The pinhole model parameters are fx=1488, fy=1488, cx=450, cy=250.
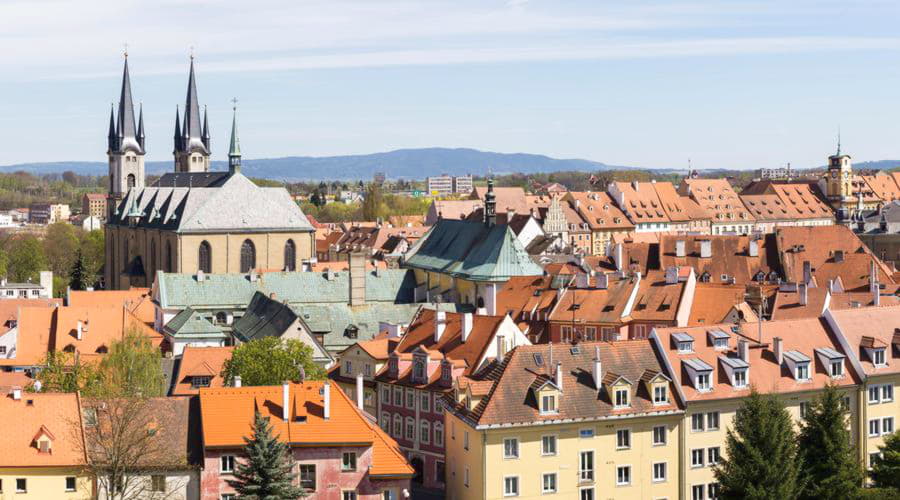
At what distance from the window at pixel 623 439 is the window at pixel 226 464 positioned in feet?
46.2

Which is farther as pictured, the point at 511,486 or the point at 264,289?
the point at 264,289

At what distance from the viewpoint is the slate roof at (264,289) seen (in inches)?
3794

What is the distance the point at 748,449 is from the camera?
49.3 m

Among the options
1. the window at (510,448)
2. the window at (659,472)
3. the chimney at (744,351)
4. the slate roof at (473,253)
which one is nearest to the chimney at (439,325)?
the chimney at (744,351)

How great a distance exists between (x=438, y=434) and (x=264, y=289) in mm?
37694

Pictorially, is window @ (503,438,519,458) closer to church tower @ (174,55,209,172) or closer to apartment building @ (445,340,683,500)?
apartment building @ (445,340,683,500)

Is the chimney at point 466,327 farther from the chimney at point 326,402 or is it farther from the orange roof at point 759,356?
the chimney at point 326,402

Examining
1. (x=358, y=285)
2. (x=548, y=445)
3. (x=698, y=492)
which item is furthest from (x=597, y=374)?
(x=358, y=285)

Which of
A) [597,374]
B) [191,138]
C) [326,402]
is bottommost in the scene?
[326,402]

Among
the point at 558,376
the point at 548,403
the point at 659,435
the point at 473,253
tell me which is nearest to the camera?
the point at 548,403

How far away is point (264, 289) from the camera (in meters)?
97.6

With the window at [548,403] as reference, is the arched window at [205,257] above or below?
above

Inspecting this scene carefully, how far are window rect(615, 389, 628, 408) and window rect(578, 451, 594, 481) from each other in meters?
2.07

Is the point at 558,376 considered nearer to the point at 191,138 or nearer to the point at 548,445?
the point at 548,445
